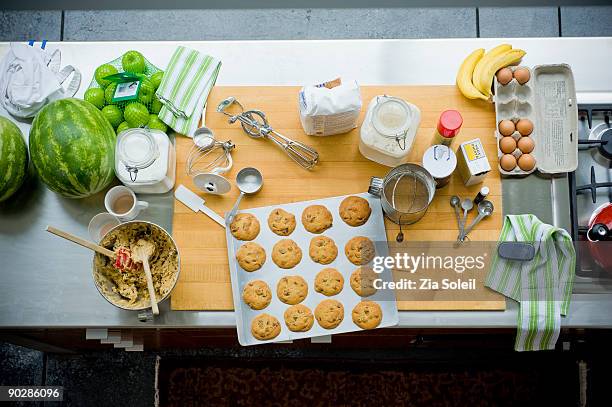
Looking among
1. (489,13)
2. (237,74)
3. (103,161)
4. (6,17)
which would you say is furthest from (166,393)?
(489,13)

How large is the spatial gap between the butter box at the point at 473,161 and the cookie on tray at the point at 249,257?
57 centimetres

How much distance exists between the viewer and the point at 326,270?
57.2 inches

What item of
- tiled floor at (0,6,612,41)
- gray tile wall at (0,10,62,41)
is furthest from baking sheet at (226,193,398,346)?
gray tile wall at (0,10,62,41)

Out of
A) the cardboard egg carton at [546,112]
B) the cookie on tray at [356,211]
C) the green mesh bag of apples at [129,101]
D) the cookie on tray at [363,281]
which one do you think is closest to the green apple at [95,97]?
the green mesh bag of apples at [129,101]

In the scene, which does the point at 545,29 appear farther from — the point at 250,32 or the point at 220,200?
the point at 220,200

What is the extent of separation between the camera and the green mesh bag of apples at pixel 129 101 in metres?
1.47

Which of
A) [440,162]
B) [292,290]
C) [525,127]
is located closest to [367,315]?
[292,290]

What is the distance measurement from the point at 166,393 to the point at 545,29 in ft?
6.85

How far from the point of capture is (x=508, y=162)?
145 centimetres

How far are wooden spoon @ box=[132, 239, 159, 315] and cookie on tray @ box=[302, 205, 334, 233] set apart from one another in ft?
1.29

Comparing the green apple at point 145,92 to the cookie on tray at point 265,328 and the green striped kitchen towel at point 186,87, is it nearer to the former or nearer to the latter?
the green striped kitchen towel at point 186,87

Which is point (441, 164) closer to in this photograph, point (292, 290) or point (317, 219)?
point (317, 219)

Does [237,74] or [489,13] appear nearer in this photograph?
[237,74]

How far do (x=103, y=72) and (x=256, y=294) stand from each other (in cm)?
72
